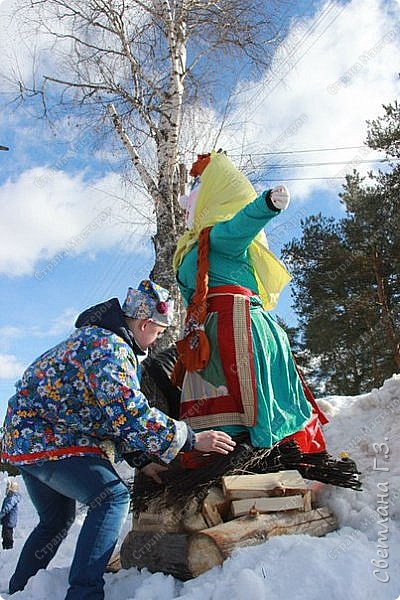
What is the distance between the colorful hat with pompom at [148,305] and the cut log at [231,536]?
3.03 feet

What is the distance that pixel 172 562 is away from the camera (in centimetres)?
238

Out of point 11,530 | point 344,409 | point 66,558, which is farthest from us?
point 11,530

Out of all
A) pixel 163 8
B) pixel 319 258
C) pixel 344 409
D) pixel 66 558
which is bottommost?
pixel 66 558

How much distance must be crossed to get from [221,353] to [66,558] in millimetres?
2259

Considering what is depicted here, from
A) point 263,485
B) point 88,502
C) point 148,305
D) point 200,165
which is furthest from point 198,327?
point 200,165

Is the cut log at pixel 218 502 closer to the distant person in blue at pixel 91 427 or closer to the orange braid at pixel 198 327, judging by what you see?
the distant person in blue at pixel 91 427

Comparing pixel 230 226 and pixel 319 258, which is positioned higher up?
pixel 319 258

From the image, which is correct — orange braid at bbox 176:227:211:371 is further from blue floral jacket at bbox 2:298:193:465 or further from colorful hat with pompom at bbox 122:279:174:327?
blue floral jacket at bbox 2:298:193:465

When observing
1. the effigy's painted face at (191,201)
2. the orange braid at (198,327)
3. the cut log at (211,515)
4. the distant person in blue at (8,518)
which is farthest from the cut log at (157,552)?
the distant person in blue at (8,518)

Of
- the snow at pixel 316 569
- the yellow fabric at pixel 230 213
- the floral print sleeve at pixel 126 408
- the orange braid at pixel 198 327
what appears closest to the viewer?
the snow at pixel 316 569

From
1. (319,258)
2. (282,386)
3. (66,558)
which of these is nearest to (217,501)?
(282,386)

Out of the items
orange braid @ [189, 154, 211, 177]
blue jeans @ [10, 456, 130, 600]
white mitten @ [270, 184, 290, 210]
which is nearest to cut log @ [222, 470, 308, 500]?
blue jeans @ [10, 456, 130, 600]

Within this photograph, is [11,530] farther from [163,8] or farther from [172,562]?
[163,8]

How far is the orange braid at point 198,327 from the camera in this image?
9.43 ft
